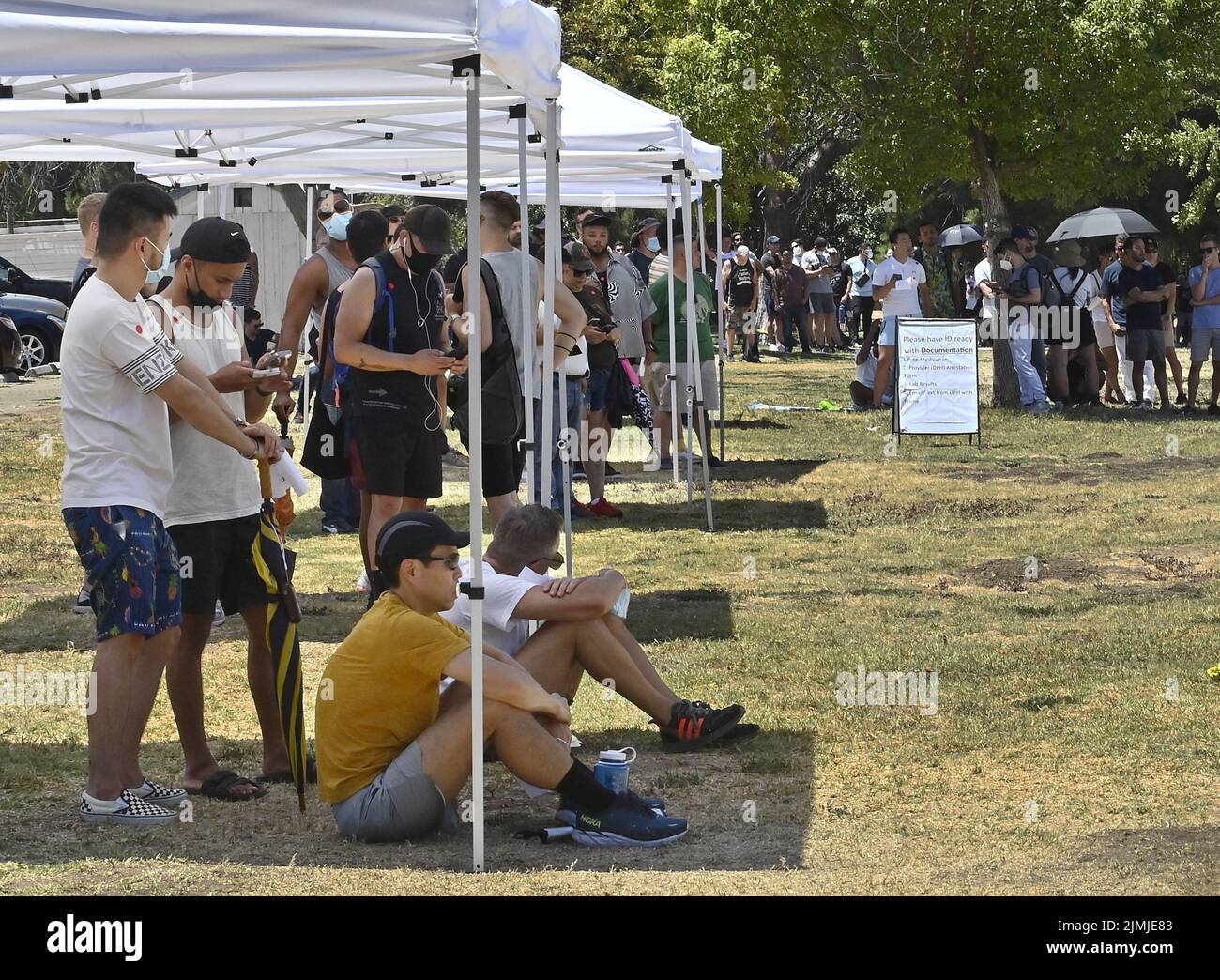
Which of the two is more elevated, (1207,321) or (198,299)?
(1207,321)

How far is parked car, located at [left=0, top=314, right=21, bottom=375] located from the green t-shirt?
10993 millimetres

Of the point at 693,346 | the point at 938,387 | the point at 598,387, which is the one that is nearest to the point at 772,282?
the point at 938,387

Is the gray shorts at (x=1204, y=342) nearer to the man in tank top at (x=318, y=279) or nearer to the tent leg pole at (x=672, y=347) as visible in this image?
the tent leg pole at (x=672, y=347)

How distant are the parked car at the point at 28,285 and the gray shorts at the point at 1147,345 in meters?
15.5

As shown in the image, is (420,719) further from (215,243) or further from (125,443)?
(215,243)

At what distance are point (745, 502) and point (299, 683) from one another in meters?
7.96

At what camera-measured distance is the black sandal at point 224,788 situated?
6094mm

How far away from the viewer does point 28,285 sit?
88.8 feet

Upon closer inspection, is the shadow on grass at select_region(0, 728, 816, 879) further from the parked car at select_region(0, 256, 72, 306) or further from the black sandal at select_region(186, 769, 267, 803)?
the parked car at select_region(0, 256, 72, 306)

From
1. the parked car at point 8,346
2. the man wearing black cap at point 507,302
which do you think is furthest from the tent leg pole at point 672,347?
the parked car at point 8,346

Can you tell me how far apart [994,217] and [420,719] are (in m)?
17.5

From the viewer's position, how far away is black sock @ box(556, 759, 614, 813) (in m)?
5.55

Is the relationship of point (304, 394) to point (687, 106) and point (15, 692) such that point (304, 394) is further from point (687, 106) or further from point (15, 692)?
point (687, 106)

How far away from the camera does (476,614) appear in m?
5.23
